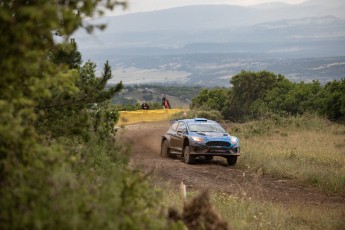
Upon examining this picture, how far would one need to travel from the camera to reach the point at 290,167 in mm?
18609

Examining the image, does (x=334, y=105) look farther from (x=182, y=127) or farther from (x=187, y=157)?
(x=187, y=157)

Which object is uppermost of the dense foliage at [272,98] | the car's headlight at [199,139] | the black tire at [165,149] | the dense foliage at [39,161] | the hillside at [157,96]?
the dense foliage at [39,161]

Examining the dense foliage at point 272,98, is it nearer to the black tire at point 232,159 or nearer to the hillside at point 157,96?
the black tire at point 232,159

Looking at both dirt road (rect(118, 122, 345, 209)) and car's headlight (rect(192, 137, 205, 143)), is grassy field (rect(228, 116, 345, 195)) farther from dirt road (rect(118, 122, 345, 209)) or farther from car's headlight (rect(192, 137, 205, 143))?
car's headlight (rect(192, 137, 205, 143))

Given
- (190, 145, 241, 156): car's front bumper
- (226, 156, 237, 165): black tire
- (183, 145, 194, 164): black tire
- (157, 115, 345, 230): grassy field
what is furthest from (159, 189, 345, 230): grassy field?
(226, 156, 237, 165): black tire

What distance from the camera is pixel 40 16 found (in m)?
4.56

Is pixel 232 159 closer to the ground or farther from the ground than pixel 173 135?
closer to the ground

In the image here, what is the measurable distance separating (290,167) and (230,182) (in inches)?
115

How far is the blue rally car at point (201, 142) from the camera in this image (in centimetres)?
2008

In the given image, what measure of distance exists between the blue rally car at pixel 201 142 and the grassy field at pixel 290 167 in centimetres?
84

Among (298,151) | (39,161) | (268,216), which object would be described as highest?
(39,161)

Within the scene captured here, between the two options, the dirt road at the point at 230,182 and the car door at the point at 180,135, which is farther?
the car door at the point at 180,135

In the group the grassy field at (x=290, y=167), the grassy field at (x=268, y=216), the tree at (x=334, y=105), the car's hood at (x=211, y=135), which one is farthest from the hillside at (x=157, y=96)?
the grassy field at (x=268, y=216)

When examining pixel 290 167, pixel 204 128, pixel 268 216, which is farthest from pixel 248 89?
pixel 268 216
